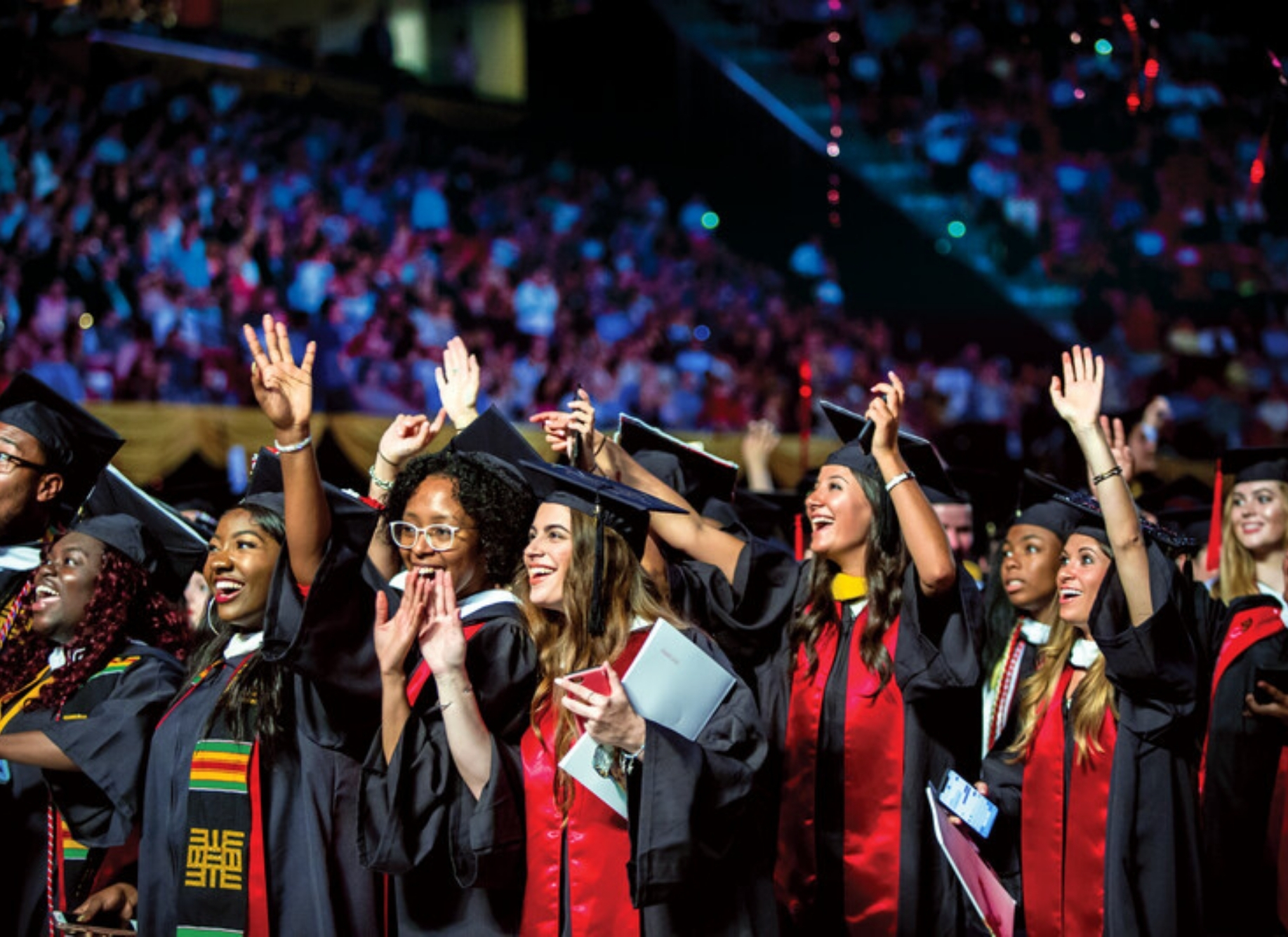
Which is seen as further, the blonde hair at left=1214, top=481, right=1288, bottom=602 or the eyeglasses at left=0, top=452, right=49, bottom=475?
the blonde hair at left=1214, top=481, right=1288, bottom=602

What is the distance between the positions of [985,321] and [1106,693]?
15.6m

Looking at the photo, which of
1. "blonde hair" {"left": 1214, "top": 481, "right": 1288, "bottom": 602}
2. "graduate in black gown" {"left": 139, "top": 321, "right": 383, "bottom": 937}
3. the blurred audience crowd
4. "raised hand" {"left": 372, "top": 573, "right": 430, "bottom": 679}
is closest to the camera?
Answer: "raised hand" {"left": 372, "top": 573, "right": 430, "bottom": 679}

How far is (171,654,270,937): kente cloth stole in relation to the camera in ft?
11.5

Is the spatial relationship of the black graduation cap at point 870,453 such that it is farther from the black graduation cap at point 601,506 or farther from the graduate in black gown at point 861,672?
the black graduation cap at point 601,506

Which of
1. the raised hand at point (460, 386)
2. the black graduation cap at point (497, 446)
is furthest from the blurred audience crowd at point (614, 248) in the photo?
the black graduation cap at point (497, 446)

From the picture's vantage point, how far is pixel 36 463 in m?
4.52

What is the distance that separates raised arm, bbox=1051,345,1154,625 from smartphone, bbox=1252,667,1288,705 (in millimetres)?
1006

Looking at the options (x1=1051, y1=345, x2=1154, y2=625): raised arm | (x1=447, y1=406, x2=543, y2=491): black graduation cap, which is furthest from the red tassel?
(x1=447, y1=406, x2=543, y2=491): black graduation cap

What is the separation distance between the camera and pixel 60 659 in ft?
13.4

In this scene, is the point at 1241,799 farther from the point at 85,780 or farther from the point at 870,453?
the point at 85,780

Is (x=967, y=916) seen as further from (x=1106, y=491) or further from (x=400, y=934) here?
(x=400, y=934)

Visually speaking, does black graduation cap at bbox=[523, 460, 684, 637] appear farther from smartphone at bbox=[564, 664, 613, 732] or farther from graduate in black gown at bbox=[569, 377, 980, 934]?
graduate in black gown at bbox=[569, 377, 980, 934]

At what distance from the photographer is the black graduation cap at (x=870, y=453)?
438cm

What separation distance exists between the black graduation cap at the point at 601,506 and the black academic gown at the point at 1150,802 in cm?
140
